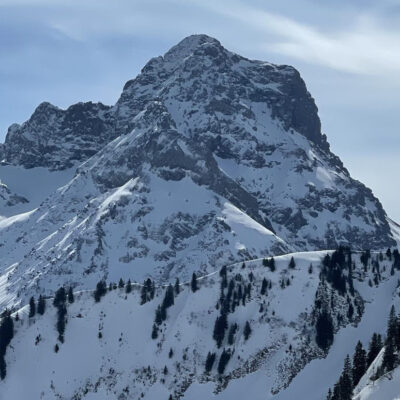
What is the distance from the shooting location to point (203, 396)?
197375mm

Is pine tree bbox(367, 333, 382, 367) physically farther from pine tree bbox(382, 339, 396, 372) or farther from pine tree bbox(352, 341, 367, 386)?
pine tree bbox(382, 339, 396, 372)

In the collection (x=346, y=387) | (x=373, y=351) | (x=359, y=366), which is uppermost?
(x=373, y=351)

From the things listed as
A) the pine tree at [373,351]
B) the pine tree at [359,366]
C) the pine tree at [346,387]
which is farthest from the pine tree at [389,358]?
the pine tree at [373,351]

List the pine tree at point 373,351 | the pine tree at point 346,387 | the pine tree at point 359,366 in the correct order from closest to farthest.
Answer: the pine tree at point 346,387
the pine tree at point 359,366
the pine tree at point 373,351

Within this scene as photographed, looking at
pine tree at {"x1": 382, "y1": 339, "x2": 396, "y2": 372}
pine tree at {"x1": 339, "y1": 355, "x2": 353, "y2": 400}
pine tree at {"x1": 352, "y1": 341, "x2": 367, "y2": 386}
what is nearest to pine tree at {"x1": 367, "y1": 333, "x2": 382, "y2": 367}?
pine tree at {"x1": 352, "y1": 341, "x2": 367, "y2": 386}

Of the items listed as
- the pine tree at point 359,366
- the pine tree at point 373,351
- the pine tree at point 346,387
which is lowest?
the pine tree at point 346,387

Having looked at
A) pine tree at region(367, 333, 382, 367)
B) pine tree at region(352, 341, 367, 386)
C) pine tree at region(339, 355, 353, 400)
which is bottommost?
pine tree at region(339, 355, 353, 400)

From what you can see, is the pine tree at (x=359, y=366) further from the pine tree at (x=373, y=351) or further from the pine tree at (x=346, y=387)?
the pine tree at (x=346, y=387)

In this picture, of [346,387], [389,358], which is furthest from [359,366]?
[389,358]

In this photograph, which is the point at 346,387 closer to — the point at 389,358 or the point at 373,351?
the point at 389,358

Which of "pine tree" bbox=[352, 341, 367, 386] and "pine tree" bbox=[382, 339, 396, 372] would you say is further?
"pine tree" bbox=[352, 341, 367, 386]

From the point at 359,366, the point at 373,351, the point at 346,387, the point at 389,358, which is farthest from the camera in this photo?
the point at 373,351

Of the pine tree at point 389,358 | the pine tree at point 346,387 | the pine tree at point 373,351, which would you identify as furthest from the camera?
the pine tree at point 373,351

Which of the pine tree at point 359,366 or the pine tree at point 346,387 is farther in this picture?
the pine tree at point 359,366
